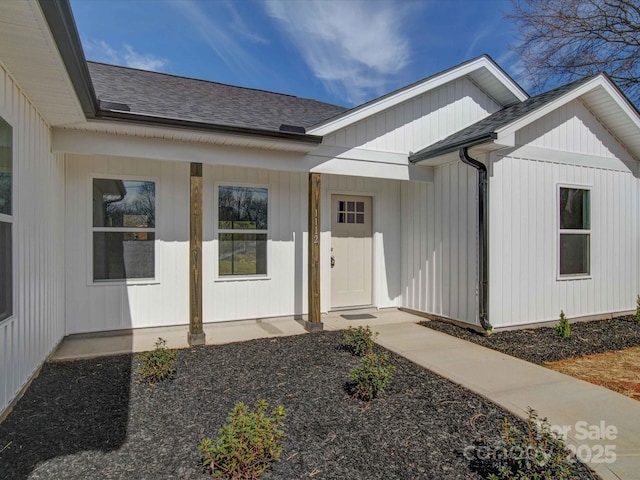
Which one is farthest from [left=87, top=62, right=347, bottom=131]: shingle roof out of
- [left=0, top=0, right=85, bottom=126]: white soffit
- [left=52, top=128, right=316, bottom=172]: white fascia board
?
[left=0, top=0, right=85, bottom=126]: white soffit

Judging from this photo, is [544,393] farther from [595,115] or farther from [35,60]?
[595,115]

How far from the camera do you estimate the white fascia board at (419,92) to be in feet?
18.9

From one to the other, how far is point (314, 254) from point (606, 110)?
18.8ft

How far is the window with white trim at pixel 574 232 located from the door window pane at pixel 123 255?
6779 mm

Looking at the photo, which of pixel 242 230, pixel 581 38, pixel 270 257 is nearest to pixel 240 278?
pixel 270 257

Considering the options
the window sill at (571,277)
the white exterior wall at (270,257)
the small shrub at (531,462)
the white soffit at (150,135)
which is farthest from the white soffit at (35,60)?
the window sill at (571,277)

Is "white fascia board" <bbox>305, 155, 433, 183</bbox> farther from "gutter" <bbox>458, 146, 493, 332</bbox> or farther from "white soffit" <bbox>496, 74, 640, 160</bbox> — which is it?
"white soffit" <bbox>496, 74, 640, 160</bbox>

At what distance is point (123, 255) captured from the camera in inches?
218

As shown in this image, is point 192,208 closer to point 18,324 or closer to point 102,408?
point 18,324

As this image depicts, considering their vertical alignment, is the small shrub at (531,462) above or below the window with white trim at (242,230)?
below

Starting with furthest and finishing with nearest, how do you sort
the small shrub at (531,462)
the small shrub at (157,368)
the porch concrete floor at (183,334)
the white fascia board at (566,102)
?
the white fascia board at (566,102) < the porch concrete floor at (183,334) < the small shrub at (157,368) < the small shrub at (531,462)

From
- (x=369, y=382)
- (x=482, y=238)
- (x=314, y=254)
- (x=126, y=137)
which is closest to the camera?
(x=369, y=382)

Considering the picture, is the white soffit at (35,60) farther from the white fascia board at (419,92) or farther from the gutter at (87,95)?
the white fascia board at (419,92)

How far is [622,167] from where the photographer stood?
23.0 ft
